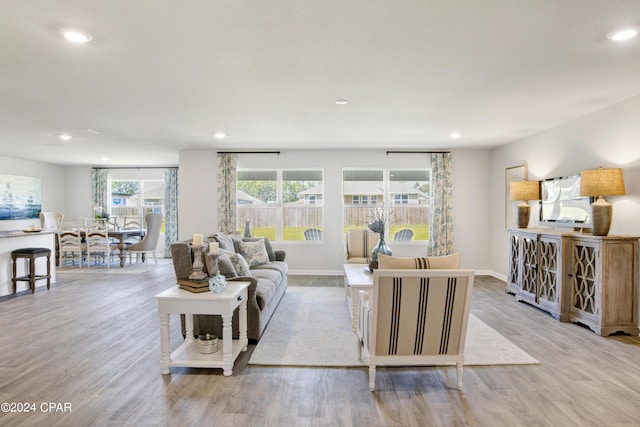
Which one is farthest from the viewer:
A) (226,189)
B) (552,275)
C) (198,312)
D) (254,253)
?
(226,189)

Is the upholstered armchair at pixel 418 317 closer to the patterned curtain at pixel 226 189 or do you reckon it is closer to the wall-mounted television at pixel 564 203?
the wall-mounted television at pixel 564 203

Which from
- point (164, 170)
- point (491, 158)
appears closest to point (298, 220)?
point (491, 158)

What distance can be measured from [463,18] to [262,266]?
3.87 m

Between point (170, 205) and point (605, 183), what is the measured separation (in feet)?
29.8

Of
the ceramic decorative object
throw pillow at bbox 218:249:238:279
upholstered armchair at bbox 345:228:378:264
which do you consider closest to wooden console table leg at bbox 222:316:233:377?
the ceramic decorative object

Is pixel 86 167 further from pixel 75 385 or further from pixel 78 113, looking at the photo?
Answer: pixel 75 385

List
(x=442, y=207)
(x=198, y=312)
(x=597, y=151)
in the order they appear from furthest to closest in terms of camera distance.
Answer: (x=442, y=207) < (x=597, y=151) < (x=198, y=312)

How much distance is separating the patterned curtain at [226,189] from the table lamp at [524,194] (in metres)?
4.97

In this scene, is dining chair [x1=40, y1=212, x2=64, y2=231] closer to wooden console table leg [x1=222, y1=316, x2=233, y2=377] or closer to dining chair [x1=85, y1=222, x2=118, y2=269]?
dining chair [x1=85, y1=222, x2=118, y2=269]

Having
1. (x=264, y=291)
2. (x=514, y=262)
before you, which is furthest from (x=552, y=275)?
(x=264, y=291)

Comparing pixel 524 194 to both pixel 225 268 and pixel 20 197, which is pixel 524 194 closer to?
pixel 225 268

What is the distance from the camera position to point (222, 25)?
2291mm

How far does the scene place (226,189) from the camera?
283 inches

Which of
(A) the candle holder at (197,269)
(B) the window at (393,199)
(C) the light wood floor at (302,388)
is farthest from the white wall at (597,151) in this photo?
(A) the candle holder at (197,269)
